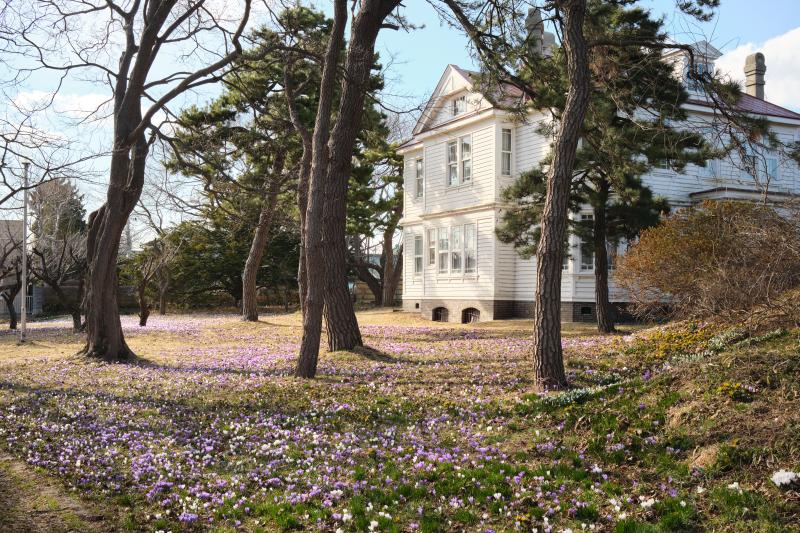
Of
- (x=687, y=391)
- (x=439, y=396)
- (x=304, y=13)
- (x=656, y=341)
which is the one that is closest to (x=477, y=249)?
(x=304, y=13)

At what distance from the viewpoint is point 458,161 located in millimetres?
27109

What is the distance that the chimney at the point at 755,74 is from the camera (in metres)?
31.3

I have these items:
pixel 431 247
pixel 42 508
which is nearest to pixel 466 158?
pixel 431 247

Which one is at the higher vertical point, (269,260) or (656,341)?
(269,260)

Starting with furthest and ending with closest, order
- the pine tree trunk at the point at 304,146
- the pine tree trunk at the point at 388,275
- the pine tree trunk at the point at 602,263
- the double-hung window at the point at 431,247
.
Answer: the pine tree trunk at the point at 388,275 → the double-hung window at the point at 431,247 → the pine tree trunk at the point at 602,263 → the pine tree trunk at the point at 304,146

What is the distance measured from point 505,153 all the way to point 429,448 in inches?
782

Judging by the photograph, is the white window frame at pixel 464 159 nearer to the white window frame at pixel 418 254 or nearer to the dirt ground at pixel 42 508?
the white window frame at pixel 418 254

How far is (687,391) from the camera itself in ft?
22.3

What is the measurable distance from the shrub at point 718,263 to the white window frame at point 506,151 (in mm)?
9576

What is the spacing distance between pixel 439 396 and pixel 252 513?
4250 mm

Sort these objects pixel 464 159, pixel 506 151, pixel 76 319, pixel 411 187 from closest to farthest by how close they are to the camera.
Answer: pixel 76 319, pixel 506 151, pixel 464 159, pixel 411 187

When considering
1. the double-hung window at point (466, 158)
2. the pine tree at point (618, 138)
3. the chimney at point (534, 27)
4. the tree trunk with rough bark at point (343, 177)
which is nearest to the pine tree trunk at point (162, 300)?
the double-hung window at point (466, 158)

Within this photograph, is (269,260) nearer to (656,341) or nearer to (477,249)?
(477,249)

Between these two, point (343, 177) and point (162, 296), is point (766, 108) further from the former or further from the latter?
point (162, 296)
